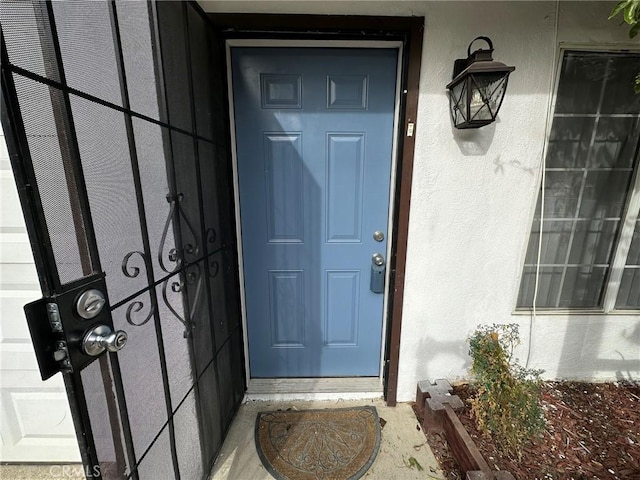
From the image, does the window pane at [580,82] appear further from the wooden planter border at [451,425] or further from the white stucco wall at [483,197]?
the wooden planter border at [451,425]

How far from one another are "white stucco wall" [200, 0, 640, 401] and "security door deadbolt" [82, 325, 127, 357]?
139cm

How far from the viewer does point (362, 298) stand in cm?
177

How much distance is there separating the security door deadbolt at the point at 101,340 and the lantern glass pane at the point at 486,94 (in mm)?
1612

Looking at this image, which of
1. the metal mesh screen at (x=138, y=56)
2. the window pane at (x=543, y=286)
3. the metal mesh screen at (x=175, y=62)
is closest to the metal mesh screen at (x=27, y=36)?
the metal mesh screen at (x=138, y=56)

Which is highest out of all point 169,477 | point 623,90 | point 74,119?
point 623,90

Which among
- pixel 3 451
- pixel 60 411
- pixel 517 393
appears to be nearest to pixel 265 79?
pixel 60 411

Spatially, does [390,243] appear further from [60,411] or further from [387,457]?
[60,411]

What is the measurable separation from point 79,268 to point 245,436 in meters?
1.39

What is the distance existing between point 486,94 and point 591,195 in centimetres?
104

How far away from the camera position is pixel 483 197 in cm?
153

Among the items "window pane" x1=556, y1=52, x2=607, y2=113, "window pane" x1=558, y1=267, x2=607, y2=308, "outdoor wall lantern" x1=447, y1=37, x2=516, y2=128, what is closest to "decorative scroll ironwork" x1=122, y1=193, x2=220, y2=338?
"outdoor wall lantern" x1=447, y1=37, x2=516, y2=128

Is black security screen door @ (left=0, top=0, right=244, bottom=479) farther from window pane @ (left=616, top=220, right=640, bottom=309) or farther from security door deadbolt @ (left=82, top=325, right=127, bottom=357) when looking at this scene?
window pane @ (left=616, top=220, right=640, bottom=309)

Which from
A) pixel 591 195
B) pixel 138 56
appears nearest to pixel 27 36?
pixel 138 56

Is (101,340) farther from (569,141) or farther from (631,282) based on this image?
(631,282)
